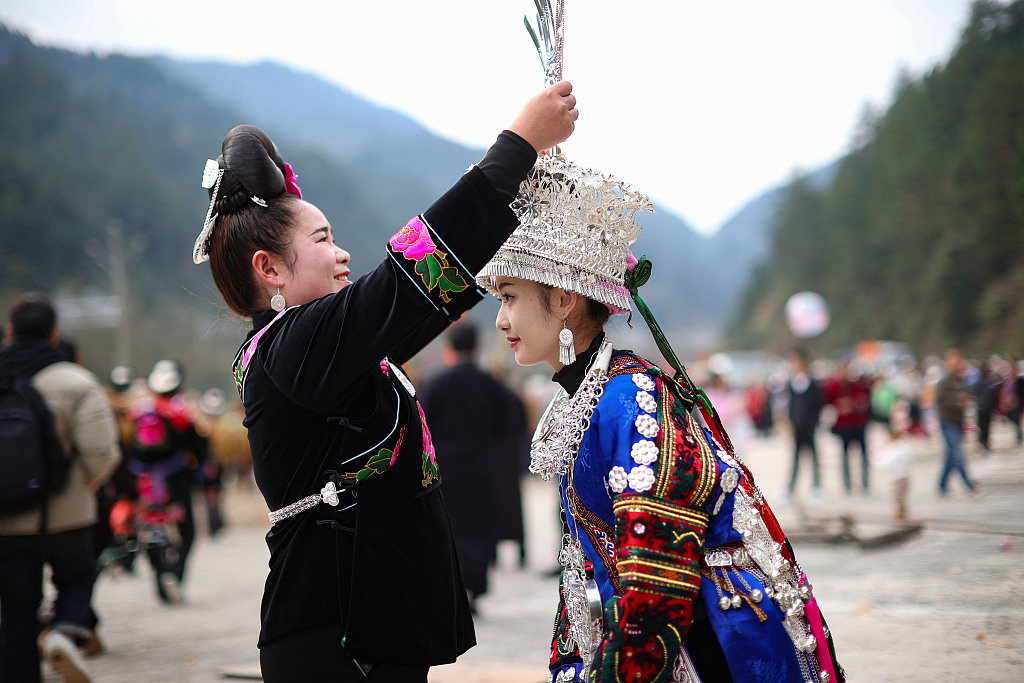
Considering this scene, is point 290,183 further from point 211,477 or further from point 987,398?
point 211,477

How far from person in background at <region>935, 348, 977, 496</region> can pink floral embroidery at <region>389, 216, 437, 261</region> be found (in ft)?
23.6

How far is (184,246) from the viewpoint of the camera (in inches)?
2071

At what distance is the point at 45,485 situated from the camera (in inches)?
154

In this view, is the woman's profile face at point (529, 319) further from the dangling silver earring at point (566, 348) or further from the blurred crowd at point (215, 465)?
the blurred crowd at point (215, 465)

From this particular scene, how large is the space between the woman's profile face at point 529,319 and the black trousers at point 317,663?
2.63 ft

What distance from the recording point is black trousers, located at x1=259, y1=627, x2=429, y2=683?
5.49 ft

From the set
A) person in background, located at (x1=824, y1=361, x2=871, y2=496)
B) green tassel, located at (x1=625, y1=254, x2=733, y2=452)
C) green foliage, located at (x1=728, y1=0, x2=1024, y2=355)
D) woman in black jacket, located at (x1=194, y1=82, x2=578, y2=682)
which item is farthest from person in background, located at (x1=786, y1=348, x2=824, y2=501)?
woman in black jacket, located at (x1=194, y1=82, x2=578, y2=682)

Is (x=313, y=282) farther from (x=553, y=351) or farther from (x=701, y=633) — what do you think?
(x=701, y=633)

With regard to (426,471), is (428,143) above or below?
above

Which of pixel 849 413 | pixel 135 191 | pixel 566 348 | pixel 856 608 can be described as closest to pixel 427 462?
pixel 566 348

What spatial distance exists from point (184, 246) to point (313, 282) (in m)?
55.9

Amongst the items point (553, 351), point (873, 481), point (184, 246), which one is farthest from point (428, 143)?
point (553, 351)

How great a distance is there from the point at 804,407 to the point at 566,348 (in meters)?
10.4

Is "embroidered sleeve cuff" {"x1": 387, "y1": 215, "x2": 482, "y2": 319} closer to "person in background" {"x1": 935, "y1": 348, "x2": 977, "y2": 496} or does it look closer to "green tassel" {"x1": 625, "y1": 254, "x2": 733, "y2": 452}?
"green tassel" {"x1": 625, "y1": 254, "x2": 733, "y2": 452}
